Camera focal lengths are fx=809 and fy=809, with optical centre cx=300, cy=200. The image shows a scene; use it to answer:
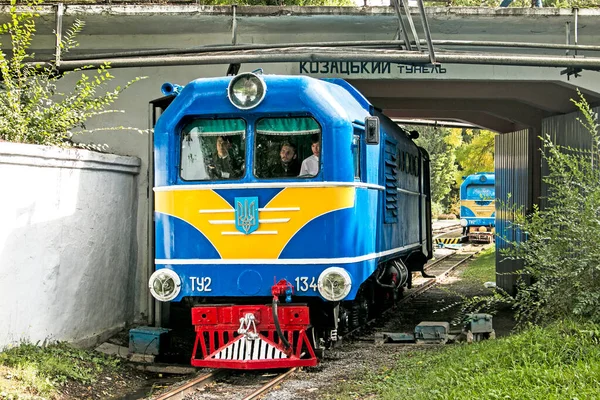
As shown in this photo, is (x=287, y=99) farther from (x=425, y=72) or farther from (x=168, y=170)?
(x=425, y=72)

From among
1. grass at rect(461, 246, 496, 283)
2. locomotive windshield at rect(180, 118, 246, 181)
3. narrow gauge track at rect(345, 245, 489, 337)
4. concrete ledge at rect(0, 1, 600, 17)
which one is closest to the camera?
locomotive windshield at rect(180, 118, 246, 181)

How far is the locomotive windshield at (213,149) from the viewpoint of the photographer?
8.99 meters

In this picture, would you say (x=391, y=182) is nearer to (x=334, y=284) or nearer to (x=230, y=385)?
(x=334, y=284)

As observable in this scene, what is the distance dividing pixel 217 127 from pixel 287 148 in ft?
2.72

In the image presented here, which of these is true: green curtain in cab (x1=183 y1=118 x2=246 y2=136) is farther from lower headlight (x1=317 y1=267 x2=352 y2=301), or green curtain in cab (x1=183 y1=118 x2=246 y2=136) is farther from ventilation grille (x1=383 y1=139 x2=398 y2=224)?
ventilation grille (x1=383 y1=139 x2=398 y2=224)

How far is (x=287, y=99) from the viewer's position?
8.78m

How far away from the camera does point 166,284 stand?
29.3ft

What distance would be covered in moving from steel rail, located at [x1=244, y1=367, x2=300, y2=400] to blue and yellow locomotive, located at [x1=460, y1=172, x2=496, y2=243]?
1049 inches

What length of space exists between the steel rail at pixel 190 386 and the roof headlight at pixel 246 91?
9.56ft

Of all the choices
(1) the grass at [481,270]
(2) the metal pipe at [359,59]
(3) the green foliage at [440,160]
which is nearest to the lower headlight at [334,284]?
(2) the metal pipe at [359,59]

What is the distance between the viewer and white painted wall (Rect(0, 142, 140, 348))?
28.8 ft

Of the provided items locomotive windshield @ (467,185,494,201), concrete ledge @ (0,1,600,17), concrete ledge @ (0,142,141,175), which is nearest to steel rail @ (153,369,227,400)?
concrete ledge @ (0,142,141,175)

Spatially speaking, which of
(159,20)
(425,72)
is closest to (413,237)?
(425,72)

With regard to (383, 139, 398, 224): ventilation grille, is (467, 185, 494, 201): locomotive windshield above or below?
above
